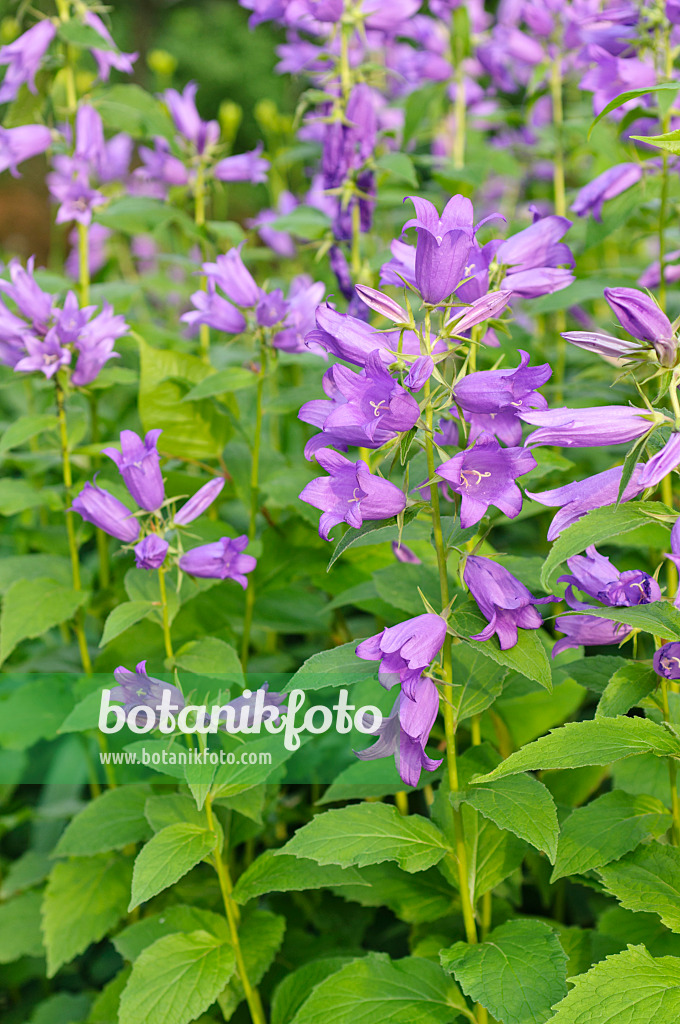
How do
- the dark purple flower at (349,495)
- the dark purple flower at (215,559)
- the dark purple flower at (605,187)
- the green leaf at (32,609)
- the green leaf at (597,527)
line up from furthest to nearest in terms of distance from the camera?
the dark purple flower at (605,187) < the green leaf at (32,609) < the dark purple flower at (215,559) < the dark purple flower at (349,495) < the green leaf at (597,527)

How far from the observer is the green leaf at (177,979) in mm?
1453

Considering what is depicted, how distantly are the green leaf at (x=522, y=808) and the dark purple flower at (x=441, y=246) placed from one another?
73 centimetres

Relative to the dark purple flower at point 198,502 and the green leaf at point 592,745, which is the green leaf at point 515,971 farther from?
the dark purple flower at point 198,502

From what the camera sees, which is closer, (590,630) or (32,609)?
(590,630)

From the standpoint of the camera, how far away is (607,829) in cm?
141

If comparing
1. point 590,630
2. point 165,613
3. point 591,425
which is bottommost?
point 165,613

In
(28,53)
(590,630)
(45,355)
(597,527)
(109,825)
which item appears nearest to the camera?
(597,527)

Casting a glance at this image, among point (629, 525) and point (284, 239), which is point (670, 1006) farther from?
point (284, 239)

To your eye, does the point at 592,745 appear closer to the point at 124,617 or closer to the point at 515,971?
the point at 515,971

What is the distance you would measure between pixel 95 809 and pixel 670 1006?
1.18 m

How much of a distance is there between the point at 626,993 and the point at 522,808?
0.26 metres

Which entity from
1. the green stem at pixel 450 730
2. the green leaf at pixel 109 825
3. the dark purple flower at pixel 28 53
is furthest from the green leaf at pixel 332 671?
Answer: the dark purple flower at pixel 28 53

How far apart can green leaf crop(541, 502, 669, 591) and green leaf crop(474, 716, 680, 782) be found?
233 millimetres

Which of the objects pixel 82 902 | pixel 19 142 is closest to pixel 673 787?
pixel 82 902
